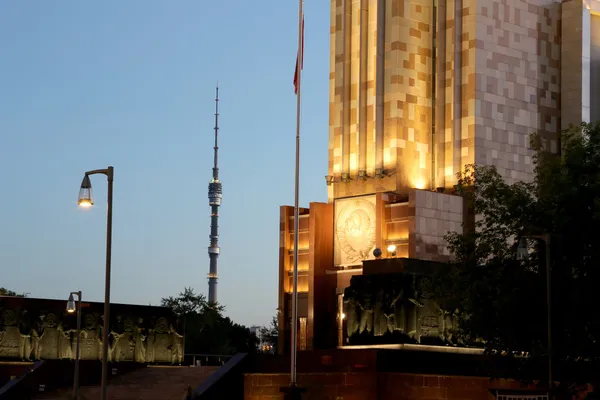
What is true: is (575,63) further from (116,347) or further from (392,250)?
(116,347)

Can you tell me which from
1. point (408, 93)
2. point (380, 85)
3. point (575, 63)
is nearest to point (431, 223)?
point (408, 93)

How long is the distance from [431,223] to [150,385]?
17365mm

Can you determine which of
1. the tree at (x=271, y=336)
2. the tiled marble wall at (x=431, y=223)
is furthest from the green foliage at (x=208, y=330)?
the tiled marble wall at (x=431, y=223)

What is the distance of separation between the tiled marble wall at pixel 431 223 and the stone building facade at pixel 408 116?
0.15 m

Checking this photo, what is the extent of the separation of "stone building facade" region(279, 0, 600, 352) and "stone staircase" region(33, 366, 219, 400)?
374 inches

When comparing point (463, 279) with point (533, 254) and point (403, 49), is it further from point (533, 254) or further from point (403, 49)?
point (403, 49)

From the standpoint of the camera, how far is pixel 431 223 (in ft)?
214

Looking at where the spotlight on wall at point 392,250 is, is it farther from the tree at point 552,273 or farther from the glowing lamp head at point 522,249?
the glowing lamp head at point 522,249

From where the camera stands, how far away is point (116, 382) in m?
61.2

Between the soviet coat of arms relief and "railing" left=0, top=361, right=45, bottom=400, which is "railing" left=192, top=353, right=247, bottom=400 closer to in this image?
"railing" left=0, top=361, right=45, bottom=400

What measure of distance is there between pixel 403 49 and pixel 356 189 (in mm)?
8479

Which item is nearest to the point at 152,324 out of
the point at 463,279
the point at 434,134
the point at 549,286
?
the point at 434,134

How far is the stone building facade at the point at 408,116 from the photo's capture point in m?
68.8

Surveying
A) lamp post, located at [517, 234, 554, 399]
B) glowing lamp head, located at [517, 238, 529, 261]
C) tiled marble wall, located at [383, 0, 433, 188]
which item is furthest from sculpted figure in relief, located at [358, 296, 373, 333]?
glowing lamp head, located at [517, 238, 529, 261]
